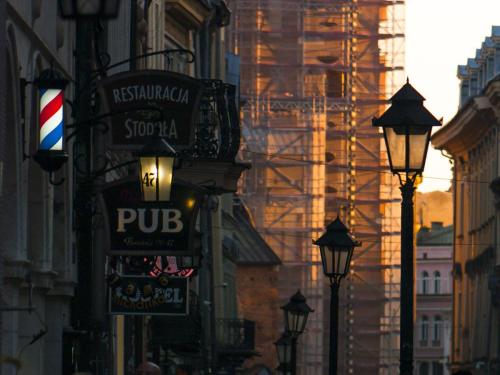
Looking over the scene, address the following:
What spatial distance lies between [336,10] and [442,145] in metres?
14.3

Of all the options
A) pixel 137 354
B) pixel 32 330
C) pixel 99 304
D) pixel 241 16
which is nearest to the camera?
pixel 99 304

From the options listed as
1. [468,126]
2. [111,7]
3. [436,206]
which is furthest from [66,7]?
[436,206]

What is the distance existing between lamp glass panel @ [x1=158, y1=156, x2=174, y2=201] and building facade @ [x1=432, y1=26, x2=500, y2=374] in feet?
163

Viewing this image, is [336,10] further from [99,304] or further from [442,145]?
[99,304]

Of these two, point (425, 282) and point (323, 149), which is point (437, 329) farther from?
point (323, 149)

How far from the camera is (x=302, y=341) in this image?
73.7m

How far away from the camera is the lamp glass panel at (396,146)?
63.5 feet

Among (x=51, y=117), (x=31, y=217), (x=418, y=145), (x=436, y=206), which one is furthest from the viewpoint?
(x=436, y=206)

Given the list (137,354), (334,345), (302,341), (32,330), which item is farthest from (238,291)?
(32,330)

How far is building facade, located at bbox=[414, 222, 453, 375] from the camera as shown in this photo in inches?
4946

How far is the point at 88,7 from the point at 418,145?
14.2ft

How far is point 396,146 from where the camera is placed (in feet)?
64.0

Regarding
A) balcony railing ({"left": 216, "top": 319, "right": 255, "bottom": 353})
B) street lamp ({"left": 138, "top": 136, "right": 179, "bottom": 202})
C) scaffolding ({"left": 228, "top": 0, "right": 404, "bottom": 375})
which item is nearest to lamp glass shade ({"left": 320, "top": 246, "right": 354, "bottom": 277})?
street lamp ({"left": 138, "top": 136, "right": 179, "bottom": 202})

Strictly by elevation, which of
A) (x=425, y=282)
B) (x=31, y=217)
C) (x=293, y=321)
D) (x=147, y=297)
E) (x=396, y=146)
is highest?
(x=396, y=146)
